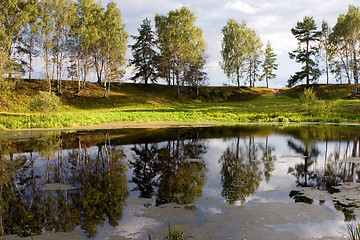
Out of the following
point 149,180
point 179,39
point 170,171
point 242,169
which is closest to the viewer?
point 149,180

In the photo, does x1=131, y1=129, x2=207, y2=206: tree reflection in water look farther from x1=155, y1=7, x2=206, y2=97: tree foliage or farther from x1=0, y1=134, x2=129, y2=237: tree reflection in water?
x1=155, y1=7, x2=206, y2=97: tree foliage

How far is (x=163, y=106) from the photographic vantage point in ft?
156

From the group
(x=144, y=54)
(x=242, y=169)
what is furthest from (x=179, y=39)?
(x=242, y=169)

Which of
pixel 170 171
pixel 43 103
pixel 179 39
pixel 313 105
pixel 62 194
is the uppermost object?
pixel 179 39

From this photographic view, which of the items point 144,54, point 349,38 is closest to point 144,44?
point 144,54

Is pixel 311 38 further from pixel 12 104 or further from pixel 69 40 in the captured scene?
pixel 12 104

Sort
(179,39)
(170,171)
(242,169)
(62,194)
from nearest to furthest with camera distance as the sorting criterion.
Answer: (62,194) < (170,171) < (242,169) < (179,39)

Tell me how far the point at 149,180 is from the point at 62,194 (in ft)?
8.07

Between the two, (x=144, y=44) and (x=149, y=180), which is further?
(x=144, y=44)

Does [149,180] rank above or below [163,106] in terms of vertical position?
below

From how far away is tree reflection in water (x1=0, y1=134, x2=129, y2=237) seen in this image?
549cm

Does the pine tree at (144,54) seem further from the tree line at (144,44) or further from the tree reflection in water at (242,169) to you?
the tree reflection in water at (242,169)

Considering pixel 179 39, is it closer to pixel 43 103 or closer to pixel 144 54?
pixel 144 54

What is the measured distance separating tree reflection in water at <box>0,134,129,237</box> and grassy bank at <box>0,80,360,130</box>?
49.7ft
